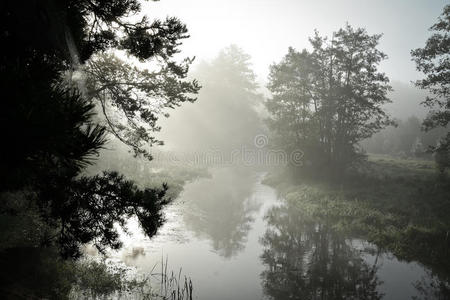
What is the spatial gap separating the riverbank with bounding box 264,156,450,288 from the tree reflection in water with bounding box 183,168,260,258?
4513 millimetres

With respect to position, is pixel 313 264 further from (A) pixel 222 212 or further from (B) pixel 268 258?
(A) pixel 222 212

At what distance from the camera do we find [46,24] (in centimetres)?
597

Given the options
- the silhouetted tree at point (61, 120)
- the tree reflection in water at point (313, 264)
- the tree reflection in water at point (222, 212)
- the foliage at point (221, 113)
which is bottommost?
the tree reflection in water at point (313, 264)

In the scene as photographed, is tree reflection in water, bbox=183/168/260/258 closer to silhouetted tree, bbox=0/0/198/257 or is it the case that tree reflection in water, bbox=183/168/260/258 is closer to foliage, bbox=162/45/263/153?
silhouetted tree, bbox=0/0/198/257

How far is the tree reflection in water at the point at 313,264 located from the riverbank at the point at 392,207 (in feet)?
4.96

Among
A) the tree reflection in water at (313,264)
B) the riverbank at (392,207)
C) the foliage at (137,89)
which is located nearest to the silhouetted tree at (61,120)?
the foliage at (137,89)

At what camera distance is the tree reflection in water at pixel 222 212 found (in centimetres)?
1747

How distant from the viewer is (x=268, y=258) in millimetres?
14969

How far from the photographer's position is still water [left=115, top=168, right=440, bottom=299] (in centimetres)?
1174

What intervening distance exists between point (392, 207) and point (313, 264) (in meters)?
8.65

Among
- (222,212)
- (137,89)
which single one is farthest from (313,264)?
(137,89)

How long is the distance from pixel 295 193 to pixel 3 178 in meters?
25.7

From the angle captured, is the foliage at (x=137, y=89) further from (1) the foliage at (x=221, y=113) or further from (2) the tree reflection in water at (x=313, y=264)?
(1) the foliage at (x=221, y=113)

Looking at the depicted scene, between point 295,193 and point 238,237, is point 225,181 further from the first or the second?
point 238,237
